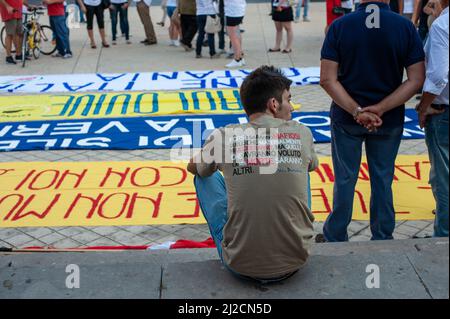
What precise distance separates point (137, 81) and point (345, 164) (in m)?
6.33

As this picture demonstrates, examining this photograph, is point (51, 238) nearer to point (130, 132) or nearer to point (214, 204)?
point (214, 204)

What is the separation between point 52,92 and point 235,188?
22.1ft

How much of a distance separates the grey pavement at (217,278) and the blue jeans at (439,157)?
0.88 ft

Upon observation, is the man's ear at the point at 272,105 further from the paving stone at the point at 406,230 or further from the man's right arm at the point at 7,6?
the man's right arm at the point at 7,6

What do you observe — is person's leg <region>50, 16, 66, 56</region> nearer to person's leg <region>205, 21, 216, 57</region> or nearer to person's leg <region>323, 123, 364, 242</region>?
person's leg <region>205, 21, 216, 57</region>

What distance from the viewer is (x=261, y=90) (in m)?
3.15

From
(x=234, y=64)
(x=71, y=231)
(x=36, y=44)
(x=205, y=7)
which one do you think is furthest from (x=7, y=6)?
(x=71, y=231)

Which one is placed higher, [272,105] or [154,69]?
[272,105]

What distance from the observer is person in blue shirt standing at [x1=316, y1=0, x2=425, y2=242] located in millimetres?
3695

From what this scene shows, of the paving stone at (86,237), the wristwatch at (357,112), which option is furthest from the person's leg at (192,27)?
the wristwatch at (357,112)

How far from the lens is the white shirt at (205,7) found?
10.9 meters
